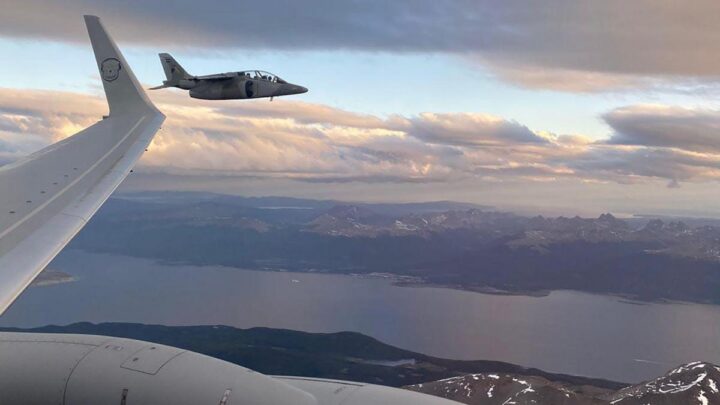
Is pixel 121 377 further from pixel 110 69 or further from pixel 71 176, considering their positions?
pixel 110 69

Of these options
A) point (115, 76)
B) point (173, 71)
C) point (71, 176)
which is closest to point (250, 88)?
point (173, 71)

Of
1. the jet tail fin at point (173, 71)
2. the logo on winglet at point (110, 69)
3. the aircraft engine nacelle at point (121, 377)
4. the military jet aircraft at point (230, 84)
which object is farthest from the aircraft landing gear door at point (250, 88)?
the aircraft engine nacelle at point (121, 377)

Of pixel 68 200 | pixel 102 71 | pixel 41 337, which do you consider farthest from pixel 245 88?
pixel 41 337

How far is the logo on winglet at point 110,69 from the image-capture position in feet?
83.6

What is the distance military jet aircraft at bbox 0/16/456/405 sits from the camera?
11477 mm

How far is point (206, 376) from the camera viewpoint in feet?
38.4

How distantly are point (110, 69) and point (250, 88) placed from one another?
37.9 meters

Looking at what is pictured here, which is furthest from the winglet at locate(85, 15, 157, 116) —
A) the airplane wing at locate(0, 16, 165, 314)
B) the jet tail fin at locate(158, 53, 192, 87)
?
the jet tail fin at locate(158, 53, 192, 87)

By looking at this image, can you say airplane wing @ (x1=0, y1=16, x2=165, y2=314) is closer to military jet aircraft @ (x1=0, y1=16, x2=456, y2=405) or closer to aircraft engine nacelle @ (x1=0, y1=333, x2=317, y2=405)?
military jet aircraft @ (x1=0, y1=16, x2=456, y2=405)

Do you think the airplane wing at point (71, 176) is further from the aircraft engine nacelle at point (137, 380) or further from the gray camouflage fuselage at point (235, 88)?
the gray camouflage fuselage at point (235, 88)

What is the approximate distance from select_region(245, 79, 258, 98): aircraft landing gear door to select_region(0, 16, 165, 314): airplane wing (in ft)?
117

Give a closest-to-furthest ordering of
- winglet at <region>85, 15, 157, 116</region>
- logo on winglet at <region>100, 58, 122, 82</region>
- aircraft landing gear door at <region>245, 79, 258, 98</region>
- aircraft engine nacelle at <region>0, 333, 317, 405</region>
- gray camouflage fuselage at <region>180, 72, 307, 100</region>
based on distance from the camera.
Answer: aircraft engine nacelle at <region>0, 333, 317, 405</region> → winglet at <region>85, 15, 157, 116</region> → logo on winglet at <region>100, 58, 122, 82</region> → gray camouflage fuselage at <region>180, 72, 307, 100</region> → aircraft landing gear door at <region>245, 79, 258, 98</region>

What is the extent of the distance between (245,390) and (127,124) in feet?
62.2

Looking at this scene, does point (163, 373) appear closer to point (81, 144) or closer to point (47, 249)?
point (47, 249)
